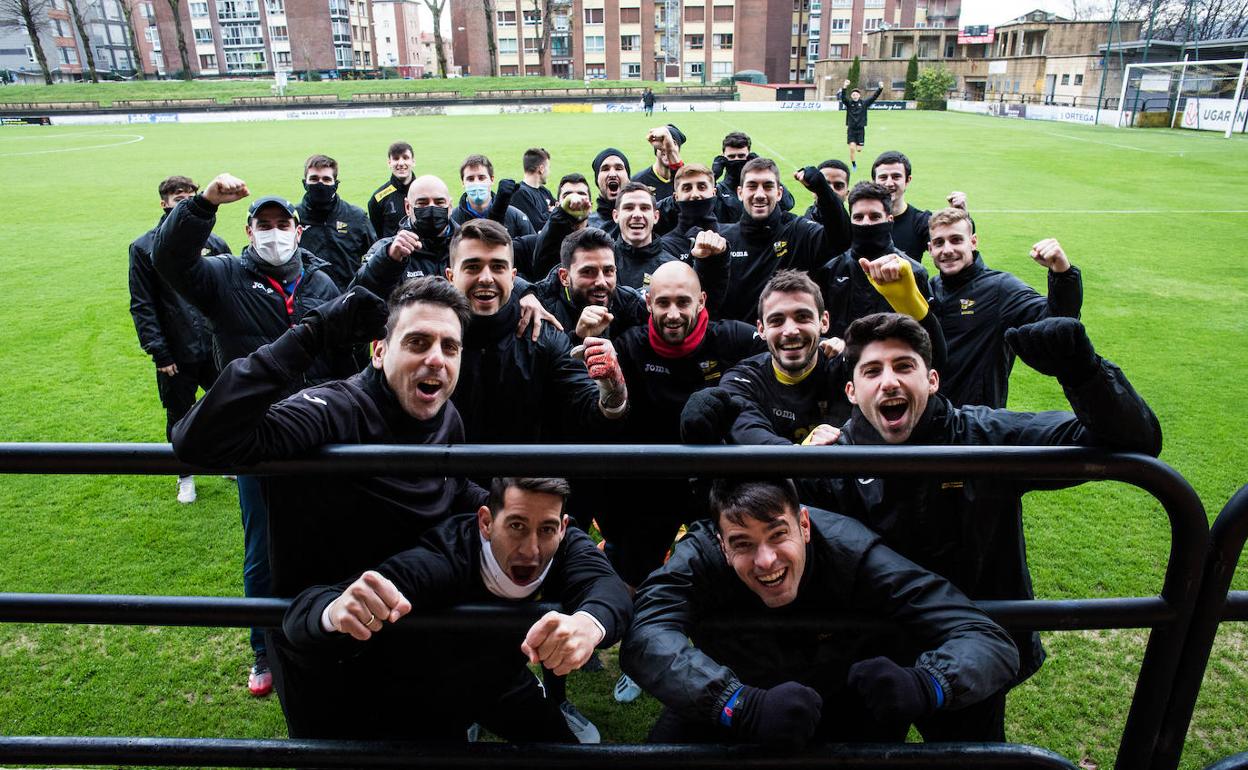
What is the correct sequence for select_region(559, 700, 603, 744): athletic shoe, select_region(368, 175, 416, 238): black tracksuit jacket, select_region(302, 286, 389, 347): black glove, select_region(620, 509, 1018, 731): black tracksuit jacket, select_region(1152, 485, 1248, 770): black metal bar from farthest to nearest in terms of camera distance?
1. select_region(368, 175, 416, 238): black tracksuit jacket
2. select_region(559, 700, 603, 744): athletic shoe
3. select_region(302, 286, 389, 347): black glove
4. select_region(620, 509, 1018, 731): black tracksuit jacket
5. select_region(1152, 485, 1248, 770): black metal bar

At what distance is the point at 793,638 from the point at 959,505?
72 cm

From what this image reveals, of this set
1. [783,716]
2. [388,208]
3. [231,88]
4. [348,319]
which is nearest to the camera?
[783,716]

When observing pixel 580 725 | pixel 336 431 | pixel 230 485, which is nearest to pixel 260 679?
pixel 580 725

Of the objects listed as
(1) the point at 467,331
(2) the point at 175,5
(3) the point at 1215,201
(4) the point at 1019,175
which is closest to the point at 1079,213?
(3) the point at 1215,201

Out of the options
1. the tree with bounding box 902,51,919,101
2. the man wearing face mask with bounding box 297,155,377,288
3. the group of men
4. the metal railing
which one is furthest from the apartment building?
the metal railing

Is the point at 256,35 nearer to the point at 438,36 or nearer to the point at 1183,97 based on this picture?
the point at 438,36

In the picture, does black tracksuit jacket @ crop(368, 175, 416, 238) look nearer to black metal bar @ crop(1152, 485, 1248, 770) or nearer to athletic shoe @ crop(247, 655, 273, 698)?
athletic shoe @ crop(247, 655, 273, 698)

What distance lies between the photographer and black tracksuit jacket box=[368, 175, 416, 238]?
887cm

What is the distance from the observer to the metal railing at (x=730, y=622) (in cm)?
171

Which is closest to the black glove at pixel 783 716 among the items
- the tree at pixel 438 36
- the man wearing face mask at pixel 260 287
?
the man wearing face mask at pixel 260 287

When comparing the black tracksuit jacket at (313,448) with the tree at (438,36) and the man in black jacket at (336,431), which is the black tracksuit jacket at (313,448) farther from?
the tree at (438,36)

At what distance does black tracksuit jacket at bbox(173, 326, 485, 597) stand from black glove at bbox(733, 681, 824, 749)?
91cm

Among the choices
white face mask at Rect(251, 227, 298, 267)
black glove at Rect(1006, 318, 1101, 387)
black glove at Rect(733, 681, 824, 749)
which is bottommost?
black glove at Rect(733, 681, 824, 749)

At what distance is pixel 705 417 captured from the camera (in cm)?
216
